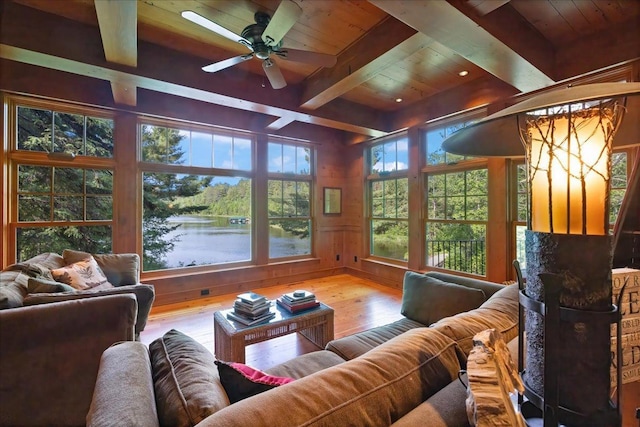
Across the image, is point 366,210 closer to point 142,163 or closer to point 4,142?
point 142,163

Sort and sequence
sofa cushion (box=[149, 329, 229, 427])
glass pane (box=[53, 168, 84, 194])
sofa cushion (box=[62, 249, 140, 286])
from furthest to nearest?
1. glass pane (box=[53, 168, 84, 194])
2. sofa cushion (box=[62, 249, 140, 286])
3. sofa cushion (box=[149, 329, 229, 427])

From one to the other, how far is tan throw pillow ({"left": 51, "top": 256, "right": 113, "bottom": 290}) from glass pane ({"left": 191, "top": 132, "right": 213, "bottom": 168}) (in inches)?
75.7

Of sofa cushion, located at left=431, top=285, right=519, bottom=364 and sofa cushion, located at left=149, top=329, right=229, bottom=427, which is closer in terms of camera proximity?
sofa cushion, located at left=149, top=329, right=229, bottom=427

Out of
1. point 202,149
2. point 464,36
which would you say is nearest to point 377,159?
point 202,149

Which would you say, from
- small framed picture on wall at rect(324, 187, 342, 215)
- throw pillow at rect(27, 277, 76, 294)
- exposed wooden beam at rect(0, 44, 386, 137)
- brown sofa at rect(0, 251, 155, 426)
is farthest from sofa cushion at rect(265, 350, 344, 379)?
small framed picture on wall at rect(324, 187, 342, 215)

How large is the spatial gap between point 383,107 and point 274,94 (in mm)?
1878

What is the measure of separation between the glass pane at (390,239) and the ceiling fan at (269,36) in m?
3.08

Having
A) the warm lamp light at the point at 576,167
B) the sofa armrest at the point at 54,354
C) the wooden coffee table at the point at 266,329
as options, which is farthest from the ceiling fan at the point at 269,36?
the wooden coffee table at the point at 266,329

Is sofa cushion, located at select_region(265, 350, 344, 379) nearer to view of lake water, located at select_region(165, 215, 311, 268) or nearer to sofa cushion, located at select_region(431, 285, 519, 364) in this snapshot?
sofa cushion, located at select_region(431, 285, 519, 364)

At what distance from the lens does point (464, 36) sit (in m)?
2.09

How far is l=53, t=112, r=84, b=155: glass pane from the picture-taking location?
330 centimetres

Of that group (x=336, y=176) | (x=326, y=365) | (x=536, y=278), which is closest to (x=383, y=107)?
(x=336, y=176)

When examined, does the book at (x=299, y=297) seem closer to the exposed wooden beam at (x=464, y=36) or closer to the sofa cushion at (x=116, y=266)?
the sofa cushion at (x=116, y=266)

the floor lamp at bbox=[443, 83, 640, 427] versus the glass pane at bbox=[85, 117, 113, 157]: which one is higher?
the glass pane at bbox=[85, 117, 113, 157]
